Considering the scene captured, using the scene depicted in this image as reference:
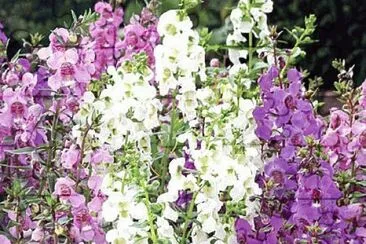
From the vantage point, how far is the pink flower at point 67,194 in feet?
6.03

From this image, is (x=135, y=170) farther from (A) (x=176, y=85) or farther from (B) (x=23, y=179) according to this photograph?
(B) (x=23, y=179)

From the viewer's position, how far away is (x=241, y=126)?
183 centimetres

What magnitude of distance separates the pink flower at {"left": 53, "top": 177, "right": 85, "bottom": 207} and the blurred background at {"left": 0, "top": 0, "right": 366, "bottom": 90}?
266 centimetres

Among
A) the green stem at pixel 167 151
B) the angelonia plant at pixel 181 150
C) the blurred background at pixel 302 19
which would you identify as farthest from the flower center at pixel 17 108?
the blurred background at pixel 302 19

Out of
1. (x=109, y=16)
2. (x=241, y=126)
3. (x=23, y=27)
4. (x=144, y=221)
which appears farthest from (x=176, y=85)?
(x=23, y=27)

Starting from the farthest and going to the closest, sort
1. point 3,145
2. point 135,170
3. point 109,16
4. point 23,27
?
point 23,27, point 109,16, point 3,145, point 135,170

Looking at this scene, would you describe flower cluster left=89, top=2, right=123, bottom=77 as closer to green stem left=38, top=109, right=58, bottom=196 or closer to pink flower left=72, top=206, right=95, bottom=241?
green stem left=38, top=109, right=58, bottom=196

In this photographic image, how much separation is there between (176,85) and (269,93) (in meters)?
0.15

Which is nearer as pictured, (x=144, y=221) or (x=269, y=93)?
(x=144, y=221)

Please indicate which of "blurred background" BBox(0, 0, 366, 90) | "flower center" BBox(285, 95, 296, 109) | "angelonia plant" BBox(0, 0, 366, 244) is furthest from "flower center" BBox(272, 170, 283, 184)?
"blurred background" BBox(0, 0, 366, 90)

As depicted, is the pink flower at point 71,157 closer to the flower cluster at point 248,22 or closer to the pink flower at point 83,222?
the pink flower at point 83,222

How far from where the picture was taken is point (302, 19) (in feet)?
15.0

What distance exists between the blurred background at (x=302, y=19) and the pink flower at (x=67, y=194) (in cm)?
266

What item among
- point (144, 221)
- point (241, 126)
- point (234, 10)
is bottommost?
point (144, 221)
